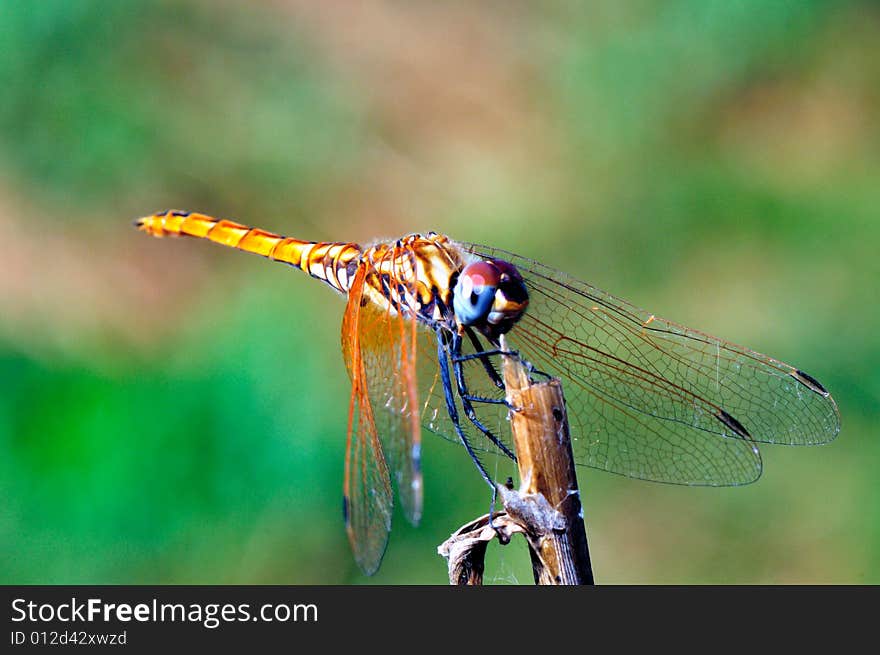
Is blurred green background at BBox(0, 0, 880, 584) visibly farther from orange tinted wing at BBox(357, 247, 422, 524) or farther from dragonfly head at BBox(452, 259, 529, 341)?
dragonfly head at BBox(452, 259, 529, 341)

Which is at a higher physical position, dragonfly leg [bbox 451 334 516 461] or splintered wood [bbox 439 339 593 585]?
dragonfly leg [bbox 451 334 516 461]

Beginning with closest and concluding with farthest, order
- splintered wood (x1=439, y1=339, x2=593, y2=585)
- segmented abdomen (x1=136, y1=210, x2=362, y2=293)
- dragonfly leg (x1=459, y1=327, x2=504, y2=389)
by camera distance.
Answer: splintered wood (x1=439, y1=339, x2=593, y2=585) → dragonfly leg (x1=459, y1=327, x2=504, y2=389) → segmented abdomen (x1=136, y1=210, x2=362, y2=293)

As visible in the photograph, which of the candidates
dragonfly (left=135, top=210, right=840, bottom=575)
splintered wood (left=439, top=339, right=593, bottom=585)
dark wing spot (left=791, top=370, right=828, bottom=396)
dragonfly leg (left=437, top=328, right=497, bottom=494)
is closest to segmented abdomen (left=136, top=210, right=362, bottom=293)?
dragonfly (left=135, top=210, right=840, bottom=575)

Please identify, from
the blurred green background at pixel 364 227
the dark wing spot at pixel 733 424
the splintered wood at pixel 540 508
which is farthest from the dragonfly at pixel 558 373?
the blurred green background at pixel 364 227

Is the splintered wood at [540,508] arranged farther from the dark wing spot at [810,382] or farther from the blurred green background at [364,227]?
the blurred green background at [364,227]

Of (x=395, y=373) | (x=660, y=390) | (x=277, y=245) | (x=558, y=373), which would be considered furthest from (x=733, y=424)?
(x=277, y=245)

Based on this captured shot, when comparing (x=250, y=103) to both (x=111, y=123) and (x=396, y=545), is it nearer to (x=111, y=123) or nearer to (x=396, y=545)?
(x=111, y=123)
